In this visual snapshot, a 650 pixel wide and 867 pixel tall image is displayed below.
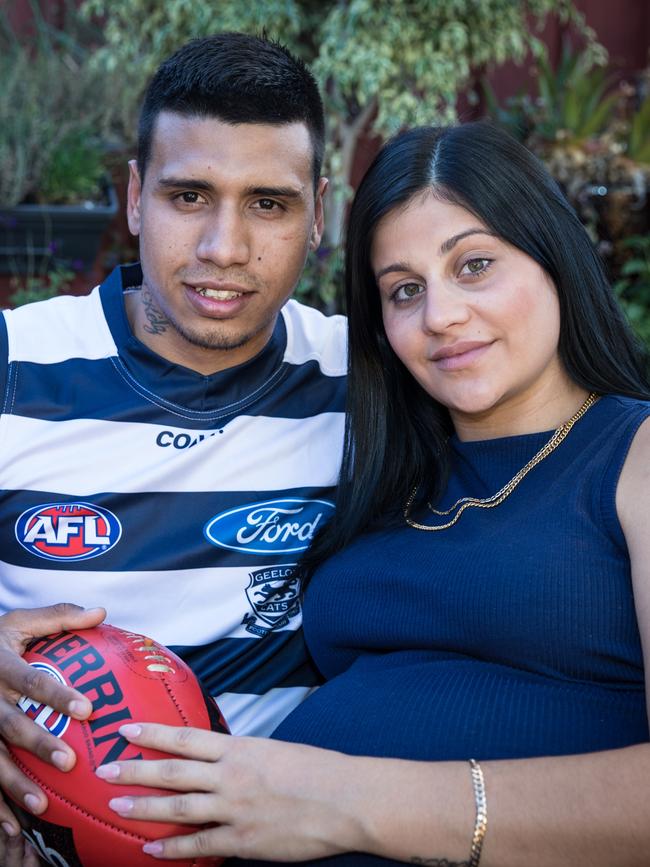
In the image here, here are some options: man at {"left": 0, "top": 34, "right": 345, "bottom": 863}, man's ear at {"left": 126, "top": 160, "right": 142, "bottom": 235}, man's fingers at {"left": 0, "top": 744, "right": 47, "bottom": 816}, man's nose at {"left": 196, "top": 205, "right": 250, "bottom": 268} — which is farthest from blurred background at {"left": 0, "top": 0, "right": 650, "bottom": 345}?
man's fingers at {"left": 0, "top": 744, "right": 47, "bottom": 816}

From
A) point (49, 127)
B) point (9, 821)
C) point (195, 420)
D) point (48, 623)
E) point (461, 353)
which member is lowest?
point (9, 821)

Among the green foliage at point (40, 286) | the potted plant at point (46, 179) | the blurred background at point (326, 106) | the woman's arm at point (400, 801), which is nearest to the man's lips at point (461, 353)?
the woman's arm at point (400, 801)

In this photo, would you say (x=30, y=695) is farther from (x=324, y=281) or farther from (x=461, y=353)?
(x=324, y=281)

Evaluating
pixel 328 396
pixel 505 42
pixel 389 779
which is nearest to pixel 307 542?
pixel 328 396

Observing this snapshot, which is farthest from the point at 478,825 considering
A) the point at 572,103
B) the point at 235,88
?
the point at 572,103

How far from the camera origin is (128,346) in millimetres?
2592

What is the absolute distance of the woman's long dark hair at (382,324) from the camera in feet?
7.38

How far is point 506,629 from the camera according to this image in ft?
6.64

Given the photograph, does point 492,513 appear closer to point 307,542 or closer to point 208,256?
point 307,542

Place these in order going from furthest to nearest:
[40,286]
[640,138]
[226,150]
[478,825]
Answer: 1. [640,138]
2. [40,286]
3. [226,150]
4. [478,825]

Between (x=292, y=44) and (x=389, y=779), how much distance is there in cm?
497

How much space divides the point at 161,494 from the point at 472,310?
843 millimetres

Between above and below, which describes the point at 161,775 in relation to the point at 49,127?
below

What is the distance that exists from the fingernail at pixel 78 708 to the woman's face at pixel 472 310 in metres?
1.00
